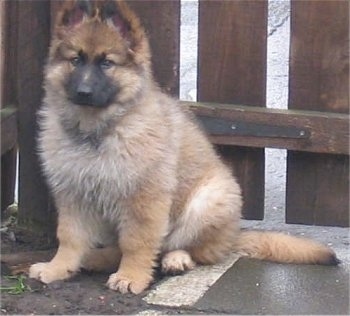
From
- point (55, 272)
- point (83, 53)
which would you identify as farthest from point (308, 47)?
point (55, 272)

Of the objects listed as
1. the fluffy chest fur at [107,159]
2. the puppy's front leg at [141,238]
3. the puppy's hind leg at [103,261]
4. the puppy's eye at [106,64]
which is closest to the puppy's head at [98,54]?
the puppy's eye at [106,64]

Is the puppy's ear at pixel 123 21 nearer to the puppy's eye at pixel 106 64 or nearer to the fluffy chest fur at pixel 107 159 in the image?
the puppy's eye at pixel 106 64

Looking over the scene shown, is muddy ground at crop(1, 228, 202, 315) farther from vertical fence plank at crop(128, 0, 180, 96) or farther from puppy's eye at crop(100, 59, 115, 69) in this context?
vertical fence plank at crop(128, 0, 180, 96)

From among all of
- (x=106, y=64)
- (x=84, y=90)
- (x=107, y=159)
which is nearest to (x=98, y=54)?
(x=106, y=64)

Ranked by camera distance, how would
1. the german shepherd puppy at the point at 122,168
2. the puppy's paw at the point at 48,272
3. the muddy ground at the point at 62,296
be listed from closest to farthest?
1. the muddy ground at the point at 62,296
2. the german shepherd puppy at the point at 122,168
3. the puppy's paw at the point at 48,272

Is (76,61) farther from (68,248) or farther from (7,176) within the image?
(7,176)

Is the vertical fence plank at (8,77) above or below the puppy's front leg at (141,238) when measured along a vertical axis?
above
